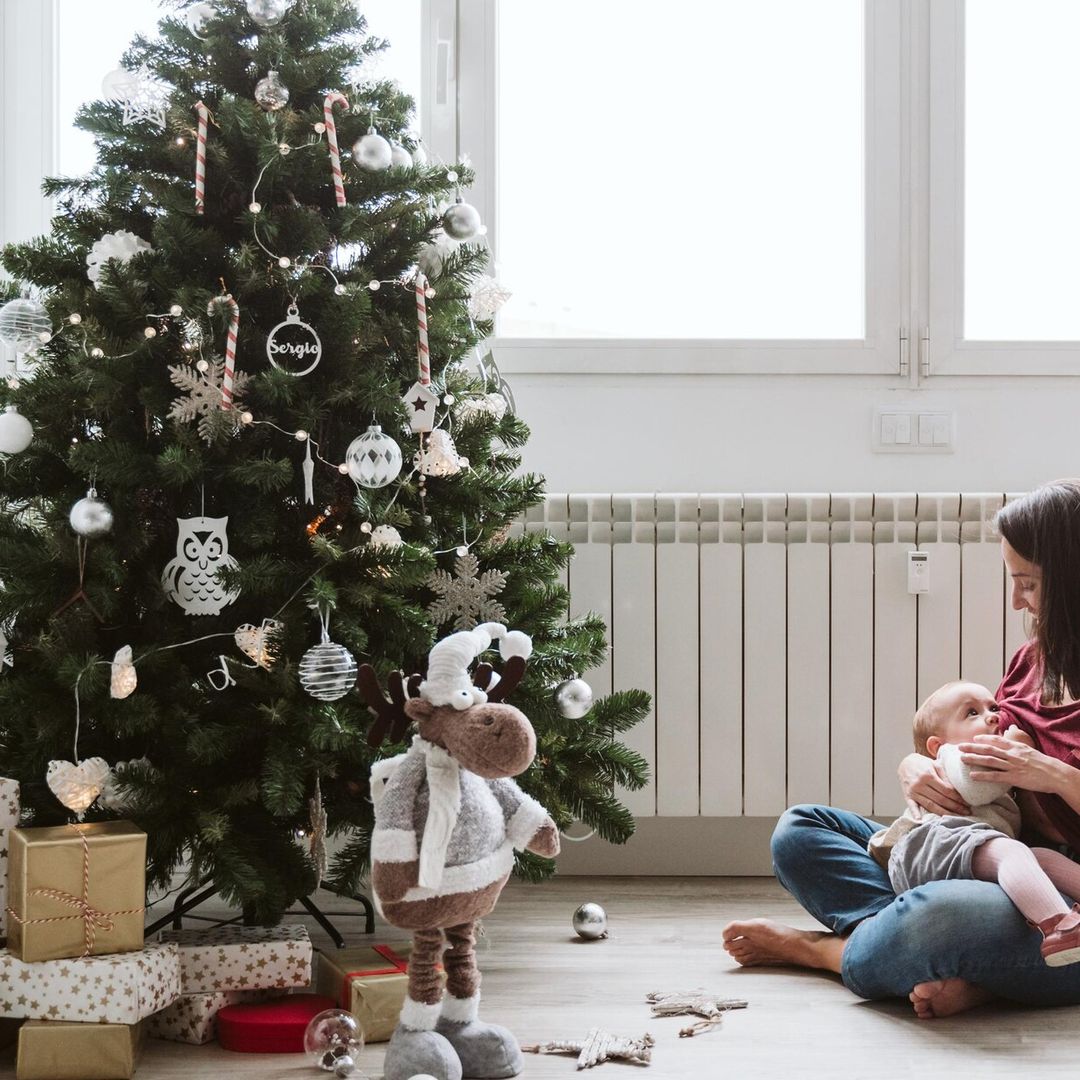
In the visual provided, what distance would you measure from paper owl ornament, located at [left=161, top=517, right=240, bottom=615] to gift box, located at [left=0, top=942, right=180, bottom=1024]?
0.48 m

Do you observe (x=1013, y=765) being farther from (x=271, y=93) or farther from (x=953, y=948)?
(x=271, y=93)

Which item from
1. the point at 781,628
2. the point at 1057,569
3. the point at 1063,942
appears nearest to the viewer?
the point at 1063,942

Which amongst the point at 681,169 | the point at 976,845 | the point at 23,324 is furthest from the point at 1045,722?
the point at 23,324

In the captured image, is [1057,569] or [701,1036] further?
[1057,569]

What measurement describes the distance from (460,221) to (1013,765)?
3.76 ft

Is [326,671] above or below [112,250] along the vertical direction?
below

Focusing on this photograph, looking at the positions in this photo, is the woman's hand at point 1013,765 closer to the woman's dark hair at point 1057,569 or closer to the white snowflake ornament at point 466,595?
the woman's dark hair at point 1057,569

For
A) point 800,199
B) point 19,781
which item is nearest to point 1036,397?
point 800,199

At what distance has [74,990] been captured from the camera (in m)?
1.53

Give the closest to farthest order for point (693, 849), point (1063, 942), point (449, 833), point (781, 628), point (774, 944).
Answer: point (449, 833), point (1063, 942), point (774, 944), point (781, 628), point (693, 849)

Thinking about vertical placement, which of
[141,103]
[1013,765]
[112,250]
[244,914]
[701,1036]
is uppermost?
[141,103]

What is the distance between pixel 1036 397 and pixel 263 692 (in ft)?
5.71

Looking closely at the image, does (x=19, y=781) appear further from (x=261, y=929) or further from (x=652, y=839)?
(x=652, y=839)

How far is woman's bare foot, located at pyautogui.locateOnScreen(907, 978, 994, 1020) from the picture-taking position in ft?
5.62
